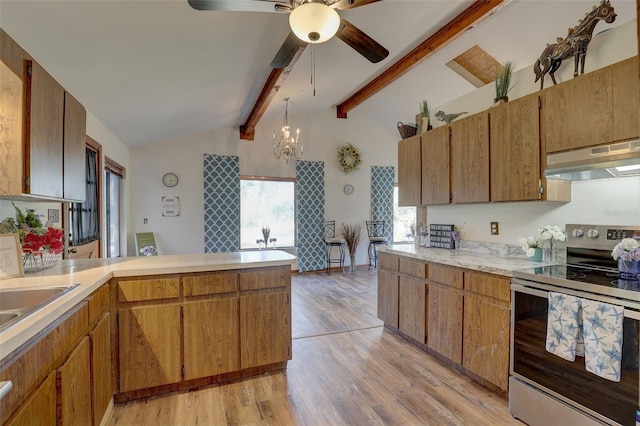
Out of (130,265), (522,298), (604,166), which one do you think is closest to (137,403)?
(130,265)

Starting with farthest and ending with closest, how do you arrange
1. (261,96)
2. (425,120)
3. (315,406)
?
(261,96), (425,120), (315,406)

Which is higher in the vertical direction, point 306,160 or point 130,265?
point 306,160

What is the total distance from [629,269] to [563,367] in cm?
67

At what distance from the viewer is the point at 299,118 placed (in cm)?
645

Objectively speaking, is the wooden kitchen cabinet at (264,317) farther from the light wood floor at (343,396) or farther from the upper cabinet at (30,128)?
the upper cabinet at (30,128)

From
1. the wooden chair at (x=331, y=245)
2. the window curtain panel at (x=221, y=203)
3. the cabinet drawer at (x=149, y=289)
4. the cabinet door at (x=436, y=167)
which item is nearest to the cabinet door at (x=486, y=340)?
the cabinet door at (x=436, y=167)

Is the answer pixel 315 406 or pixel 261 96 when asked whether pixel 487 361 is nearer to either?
pixel 315 406

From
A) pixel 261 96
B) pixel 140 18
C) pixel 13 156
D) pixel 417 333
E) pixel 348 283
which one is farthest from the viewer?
pixel 348 283

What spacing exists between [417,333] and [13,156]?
310 centimetres

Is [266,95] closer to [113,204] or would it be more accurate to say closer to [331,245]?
[113,204]

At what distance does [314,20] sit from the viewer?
1.71 m

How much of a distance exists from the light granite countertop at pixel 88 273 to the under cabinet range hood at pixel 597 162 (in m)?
1.99

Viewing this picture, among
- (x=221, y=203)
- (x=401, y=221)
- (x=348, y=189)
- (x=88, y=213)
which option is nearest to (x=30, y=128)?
(x=88, y=213)

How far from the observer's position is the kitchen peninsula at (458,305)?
212cm
